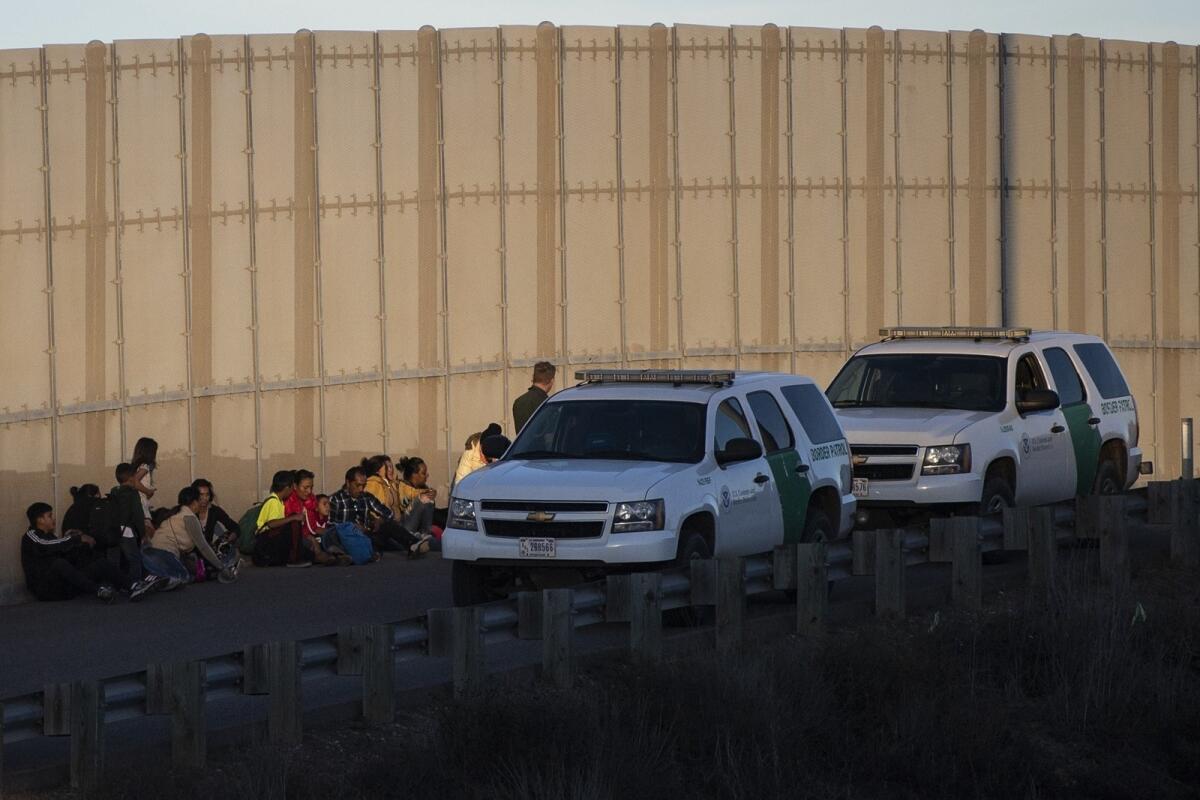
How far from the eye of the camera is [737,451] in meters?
16.1

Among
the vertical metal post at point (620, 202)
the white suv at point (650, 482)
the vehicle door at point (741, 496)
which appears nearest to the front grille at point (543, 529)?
the white suv at point (650, 482)

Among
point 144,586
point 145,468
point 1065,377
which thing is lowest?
point 144,586

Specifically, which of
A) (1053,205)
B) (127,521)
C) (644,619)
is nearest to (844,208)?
(1053,205)

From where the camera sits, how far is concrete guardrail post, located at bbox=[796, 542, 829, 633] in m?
15.1

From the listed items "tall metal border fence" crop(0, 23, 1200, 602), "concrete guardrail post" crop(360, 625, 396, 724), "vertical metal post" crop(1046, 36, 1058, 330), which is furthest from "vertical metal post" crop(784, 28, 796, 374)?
"concrete guardrail post" crop(360, 625, 396, 724)

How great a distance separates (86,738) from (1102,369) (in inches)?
552

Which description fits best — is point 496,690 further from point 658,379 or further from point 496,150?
point 496,150

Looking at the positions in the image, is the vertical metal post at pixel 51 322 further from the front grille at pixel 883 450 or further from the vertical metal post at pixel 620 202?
the vertical metal post at pixel 620 202

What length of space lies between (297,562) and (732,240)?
801 centimetres

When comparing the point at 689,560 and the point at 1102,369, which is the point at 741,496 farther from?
the point at 1102,369

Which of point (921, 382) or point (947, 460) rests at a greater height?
point (921, 382)

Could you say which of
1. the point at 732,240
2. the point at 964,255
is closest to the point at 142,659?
the point at 732,240

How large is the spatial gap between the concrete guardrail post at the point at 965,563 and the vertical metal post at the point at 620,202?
1029 centimetres

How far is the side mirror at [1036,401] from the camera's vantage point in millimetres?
19750
